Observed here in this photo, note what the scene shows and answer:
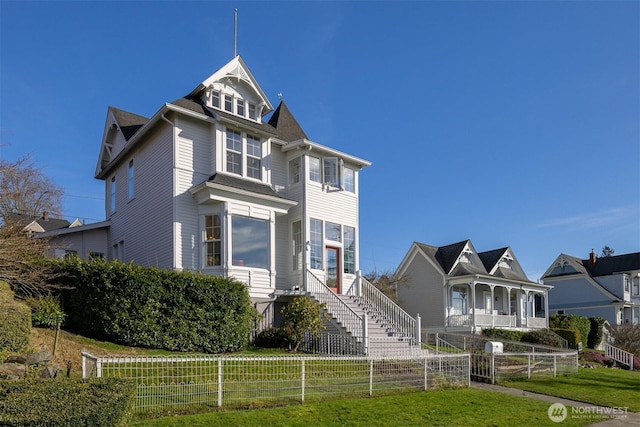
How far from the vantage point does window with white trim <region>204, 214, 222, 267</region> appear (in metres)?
18.6

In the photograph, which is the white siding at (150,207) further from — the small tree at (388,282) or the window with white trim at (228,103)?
A: the small tree at (388,282)

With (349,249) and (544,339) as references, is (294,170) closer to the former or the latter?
(349,249)

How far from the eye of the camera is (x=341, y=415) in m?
10.4

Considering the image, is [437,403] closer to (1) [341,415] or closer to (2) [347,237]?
(1) [341,415]

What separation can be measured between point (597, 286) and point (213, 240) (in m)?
42.6

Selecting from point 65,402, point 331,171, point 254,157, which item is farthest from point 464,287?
point 65,402

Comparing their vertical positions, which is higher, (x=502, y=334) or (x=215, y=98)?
(x=215, y=98)

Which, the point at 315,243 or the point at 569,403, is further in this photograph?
the point at 315,243

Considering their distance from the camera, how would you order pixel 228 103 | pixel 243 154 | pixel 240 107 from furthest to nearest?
1. pixel 240 107
2. pixel 228 103
3. pixel 243 154

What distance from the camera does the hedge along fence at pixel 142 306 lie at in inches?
555

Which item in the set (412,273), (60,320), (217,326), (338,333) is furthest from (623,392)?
(412,273)

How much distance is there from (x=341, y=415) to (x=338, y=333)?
7.50 m

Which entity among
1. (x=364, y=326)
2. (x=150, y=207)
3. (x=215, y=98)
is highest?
(x=215, y=98)

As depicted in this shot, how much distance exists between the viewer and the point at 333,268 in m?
21.8
